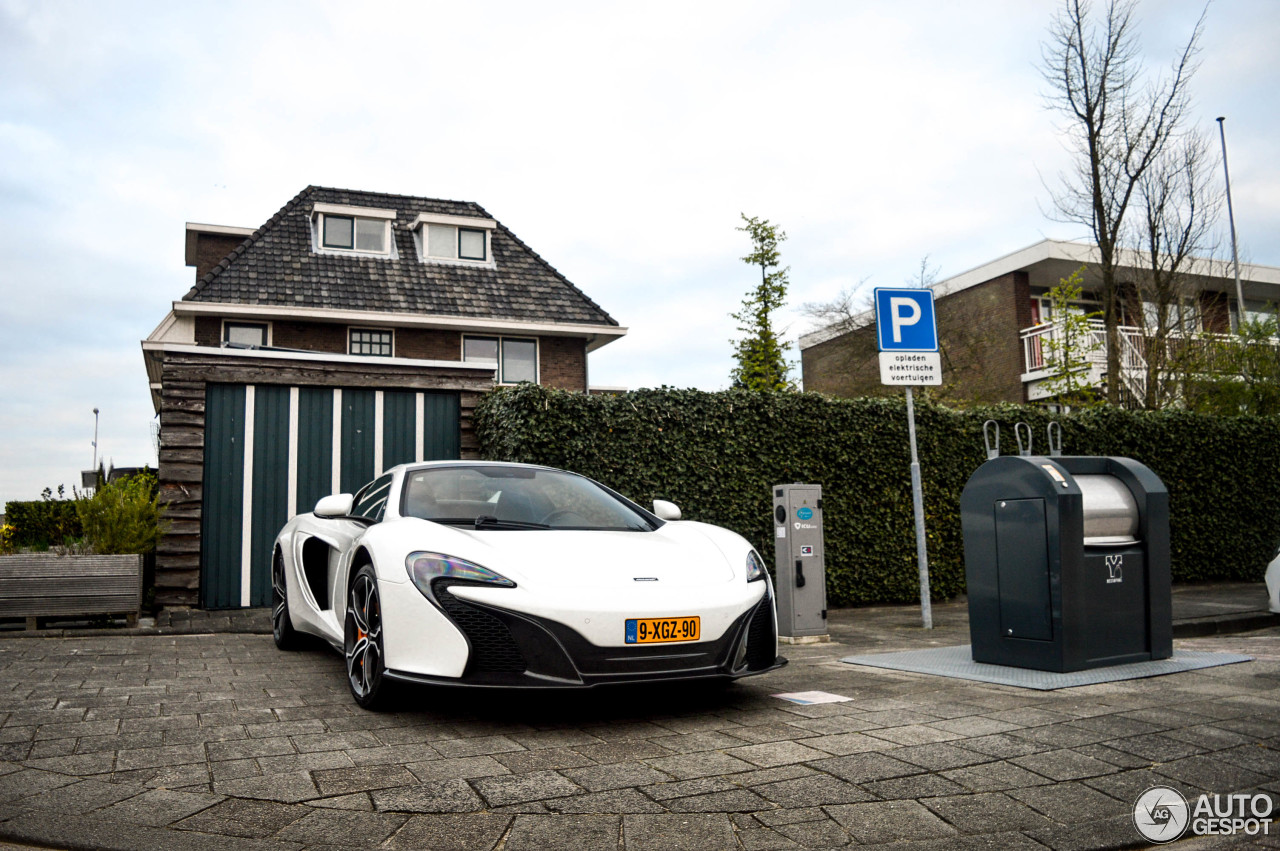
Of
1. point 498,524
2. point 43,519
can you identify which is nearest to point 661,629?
point 498,524

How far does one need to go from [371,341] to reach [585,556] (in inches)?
785

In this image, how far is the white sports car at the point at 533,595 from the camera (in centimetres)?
391

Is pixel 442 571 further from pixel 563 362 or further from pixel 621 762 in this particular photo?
pixel 563 362

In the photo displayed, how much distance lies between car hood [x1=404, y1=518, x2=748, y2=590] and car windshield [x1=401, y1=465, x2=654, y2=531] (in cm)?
25

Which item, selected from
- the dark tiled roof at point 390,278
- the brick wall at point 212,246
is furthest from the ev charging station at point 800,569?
the brick wall at point 212,246

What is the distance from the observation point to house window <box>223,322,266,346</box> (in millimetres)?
21750

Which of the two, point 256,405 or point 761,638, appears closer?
point 761,638

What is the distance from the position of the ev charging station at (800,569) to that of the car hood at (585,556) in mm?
2778

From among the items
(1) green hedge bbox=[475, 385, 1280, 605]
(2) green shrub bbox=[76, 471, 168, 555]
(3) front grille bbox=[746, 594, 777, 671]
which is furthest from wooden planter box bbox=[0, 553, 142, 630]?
(3) front grille bbox=[746, 594, 777, 671]

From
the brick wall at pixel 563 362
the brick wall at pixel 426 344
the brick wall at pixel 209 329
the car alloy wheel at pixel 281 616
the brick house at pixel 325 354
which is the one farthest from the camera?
the brick wall at pixel 563 362

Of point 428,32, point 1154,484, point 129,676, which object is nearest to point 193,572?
point 129,676

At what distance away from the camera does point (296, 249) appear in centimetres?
2322

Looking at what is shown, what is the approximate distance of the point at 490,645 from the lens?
12.8ft

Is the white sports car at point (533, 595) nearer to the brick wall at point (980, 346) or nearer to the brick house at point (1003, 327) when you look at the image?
the brick house at point (1003, 327)
